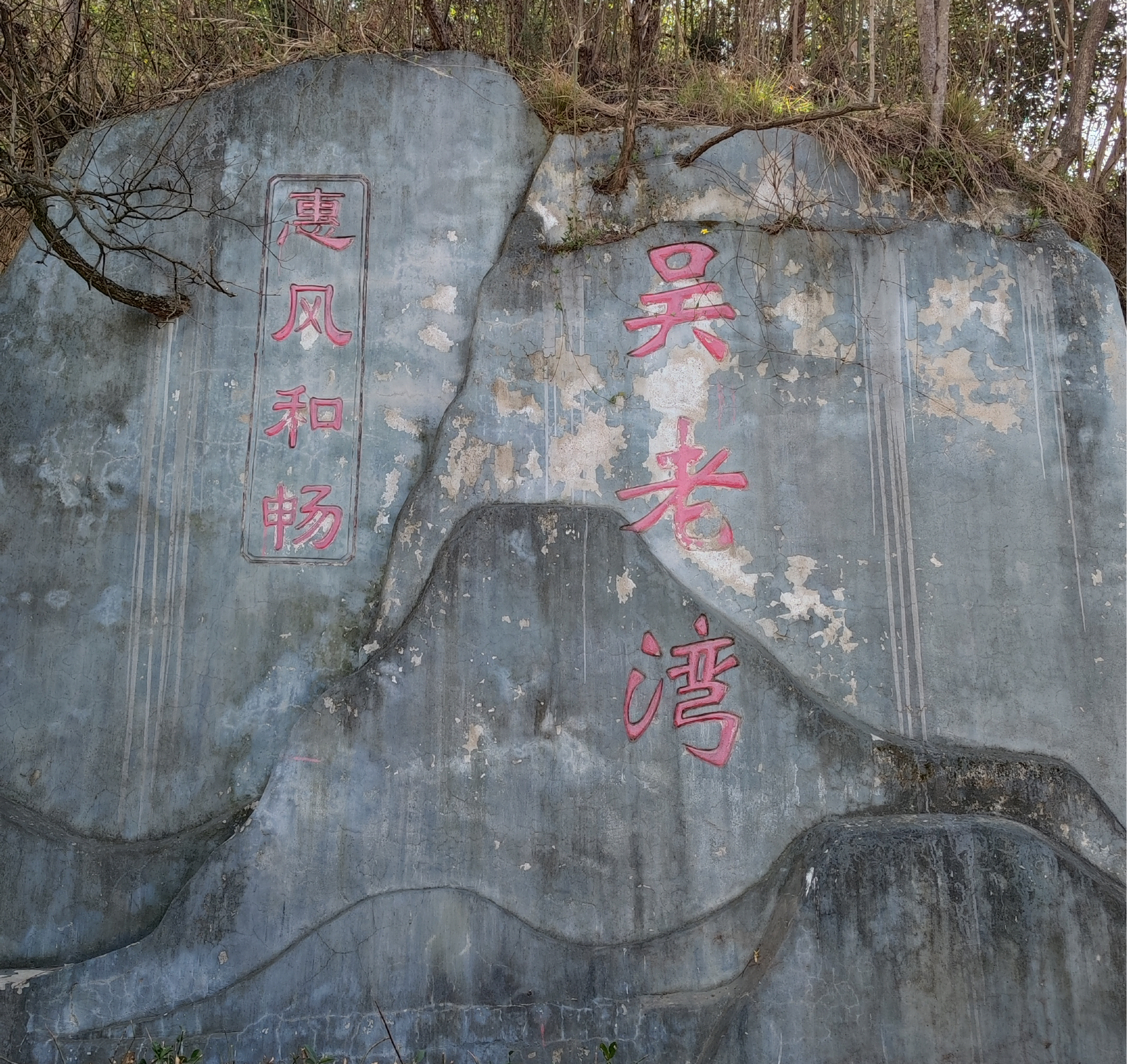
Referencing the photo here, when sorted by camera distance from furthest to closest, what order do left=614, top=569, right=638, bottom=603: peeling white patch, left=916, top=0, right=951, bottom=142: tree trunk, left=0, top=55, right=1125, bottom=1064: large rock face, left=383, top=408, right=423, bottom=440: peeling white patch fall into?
1. left=916, top=0, right=951, bottom=142: tree trunk
2. left=383, top=408, right=423, bottom=440: peeling white patch
3. left=614, top=569, right=638, bottom=603: peeling white patch
4. left=0, top=55, right=1125, bottom=1064: large rock face

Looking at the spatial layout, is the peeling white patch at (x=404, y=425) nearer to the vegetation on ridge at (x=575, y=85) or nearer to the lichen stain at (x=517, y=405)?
the lichen stain at (x=517, y=405)

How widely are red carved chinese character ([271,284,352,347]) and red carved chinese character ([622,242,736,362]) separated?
1053mm

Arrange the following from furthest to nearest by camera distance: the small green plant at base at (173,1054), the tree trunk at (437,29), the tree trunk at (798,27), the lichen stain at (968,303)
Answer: the tree trunk at (798,27) < the tree trunk at (437,29) < the lichen stain at (968,303) < the small green plant at base at (173,1054)

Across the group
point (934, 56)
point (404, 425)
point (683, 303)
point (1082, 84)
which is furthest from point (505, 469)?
point (1082, 84)

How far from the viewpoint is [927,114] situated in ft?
11.8

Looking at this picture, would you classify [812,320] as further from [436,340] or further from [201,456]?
[201,456]

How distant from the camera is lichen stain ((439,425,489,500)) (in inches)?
126

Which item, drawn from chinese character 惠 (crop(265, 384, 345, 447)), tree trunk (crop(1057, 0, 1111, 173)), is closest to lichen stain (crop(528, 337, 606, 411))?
chinese character 惠 (crop(265, 384, 345, 447))

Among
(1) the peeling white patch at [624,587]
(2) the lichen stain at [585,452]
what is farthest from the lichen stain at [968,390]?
(1) the peeling white patch at [624,587]

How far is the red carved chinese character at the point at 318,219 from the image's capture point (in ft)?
11.1

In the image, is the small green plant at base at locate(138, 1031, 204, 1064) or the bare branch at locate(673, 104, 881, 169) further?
the bare branch at locate(673, 104, 881, 169)

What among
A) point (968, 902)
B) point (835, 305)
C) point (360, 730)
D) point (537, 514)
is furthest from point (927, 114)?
point (360, 730)

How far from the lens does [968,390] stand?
3312 mm

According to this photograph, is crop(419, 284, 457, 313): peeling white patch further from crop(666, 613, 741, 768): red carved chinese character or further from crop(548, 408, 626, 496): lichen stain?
crop(666, 613, 741, 768): red carved chinese character
